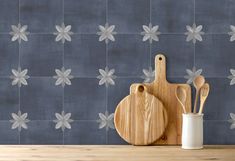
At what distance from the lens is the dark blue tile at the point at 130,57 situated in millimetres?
1858

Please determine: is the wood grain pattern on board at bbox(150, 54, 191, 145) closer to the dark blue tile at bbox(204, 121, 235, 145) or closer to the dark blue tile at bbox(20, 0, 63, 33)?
the dark blue tile at bbox(204, 121, 235, 145)

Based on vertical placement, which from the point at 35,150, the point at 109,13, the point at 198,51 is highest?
the point at 109,13

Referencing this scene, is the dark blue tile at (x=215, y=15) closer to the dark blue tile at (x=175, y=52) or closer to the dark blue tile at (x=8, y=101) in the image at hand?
the dark blue tile at (x=175, y=52)

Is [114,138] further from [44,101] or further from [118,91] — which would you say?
[44,101]

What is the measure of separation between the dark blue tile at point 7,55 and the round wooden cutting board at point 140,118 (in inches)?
18.1

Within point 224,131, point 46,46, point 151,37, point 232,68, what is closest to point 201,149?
point 224,131

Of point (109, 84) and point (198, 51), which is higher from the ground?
point (198, 51)

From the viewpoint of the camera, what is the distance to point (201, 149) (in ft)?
5.61

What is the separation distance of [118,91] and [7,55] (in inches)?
18.4

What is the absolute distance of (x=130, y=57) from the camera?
6.10 ft

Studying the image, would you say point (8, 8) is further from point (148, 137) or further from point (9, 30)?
point (148, 137)

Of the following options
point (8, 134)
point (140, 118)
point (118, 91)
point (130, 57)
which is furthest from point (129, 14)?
point (8, 134)

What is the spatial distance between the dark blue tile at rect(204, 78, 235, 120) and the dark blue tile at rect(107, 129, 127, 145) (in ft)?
1.14

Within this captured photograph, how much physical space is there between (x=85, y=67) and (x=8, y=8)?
389mm
